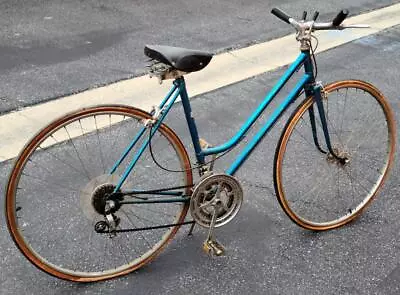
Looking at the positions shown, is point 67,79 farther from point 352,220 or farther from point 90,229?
point 352,220

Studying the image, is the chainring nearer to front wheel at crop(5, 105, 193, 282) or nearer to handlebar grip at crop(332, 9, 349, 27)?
front wheel at crop(5, 105, 193, 282)

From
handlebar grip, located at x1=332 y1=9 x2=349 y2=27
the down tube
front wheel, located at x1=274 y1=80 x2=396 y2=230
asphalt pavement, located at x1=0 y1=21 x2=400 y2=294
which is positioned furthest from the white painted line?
handlebar grip, located at x1=332 y1=9 x2=349 y2=27

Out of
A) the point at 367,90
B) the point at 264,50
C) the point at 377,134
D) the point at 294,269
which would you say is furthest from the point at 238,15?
the point at 294,269

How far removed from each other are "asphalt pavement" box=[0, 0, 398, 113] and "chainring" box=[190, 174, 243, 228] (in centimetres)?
231

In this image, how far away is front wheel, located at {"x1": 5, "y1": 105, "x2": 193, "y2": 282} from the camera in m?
2.59

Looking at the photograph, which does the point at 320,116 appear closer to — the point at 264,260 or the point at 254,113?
the point at 254,113

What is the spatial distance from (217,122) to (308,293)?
1.97 meters

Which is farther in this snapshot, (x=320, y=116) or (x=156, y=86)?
(x=156, y=86)

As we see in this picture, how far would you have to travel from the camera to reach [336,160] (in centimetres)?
327

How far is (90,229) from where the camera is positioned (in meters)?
3.18

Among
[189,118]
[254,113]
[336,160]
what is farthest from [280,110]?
[336,160]

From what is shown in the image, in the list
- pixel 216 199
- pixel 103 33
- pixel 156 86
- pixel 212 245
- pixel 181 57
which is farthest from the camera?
pixel 103 33

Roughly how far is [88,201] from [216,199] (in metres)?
0.68

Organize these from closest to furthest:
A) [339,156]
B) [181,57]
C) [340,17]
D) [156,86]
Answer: [181,57] < [340,17] < [339,156] < [156,86]
